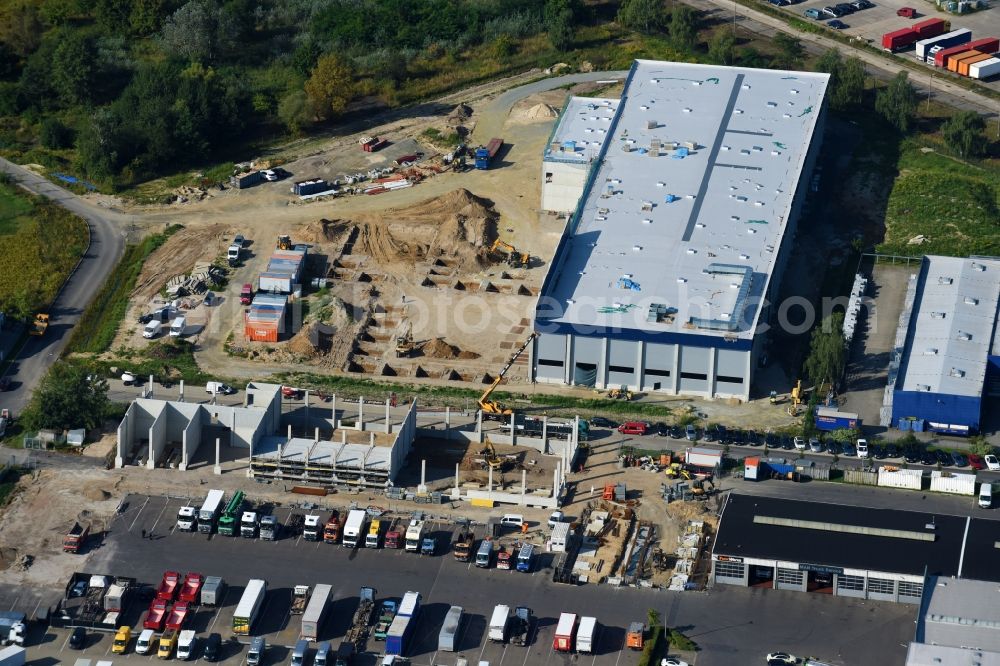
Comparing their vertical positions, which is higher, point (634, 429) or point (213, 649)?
point (634, 429)

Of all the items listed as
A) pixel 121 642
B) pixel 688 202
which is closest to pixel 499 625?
pixel 121 642

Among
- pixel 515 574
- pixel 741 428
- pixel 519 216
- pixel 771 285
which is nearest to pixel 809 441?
pixel 741 428

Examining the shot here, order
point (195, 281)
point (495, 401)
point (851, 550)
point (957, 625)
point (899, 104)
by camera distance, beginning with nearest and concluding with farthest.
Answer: point (957, 625)
point (851, 550)
point (495, 401)
point (195, 281)
point (899, 104)

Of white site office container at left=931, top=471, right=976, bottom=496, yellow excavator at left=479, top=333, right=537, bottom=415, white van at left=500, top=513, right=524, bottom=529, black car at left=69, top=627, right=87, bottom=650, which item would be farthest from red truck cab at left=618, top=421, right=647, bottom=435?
black car at left=69, top=627, right=87, bottom=650

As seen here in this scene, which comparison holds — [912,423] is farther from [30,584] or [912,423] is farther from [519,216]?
[30,584]

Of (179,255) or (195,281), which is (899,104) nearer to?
(179,255)

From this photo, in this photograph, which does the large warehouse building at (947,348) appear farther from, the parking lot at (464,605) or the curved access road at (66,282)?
the curved access road at (66,282)

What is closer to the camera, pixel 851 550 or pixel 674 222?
pixel 851 550
